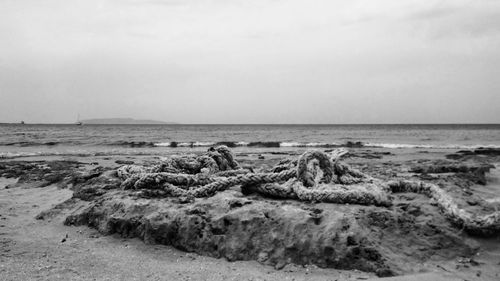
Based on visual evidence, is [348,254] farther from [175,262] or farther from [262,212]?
[175,262]

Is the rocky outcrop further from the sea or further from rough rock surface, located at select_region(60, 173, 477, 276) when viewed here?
the sea

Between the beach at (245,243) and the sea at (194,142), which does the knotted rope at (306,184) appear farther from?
the sea at (194,142)

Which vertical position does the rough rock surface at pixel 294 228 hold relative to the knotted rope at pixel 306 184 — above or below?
below

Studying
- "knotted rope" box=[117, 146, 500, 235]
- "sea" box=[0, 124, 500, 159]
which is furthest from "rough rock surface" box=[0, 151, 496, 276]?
"sea" box=[0, 124, 500, 159]

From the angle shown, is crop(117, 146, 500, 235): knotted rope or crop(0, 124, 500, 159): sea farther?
crop(0, 124, 500, 159): sea

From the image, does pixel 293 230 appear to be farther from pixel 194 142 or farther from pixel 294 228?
pixel 194 142

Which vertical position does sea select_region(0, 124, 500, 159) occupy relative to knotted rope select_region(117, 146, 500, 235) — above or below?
below

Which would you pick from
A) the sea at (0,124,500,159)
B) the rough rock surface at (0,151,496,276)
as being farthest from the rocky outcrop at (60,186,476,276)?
the sea at (0,124,500,159)

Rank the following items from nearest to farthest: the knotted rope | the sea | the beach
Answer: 1. the beach
2. the knotted rope
3. the sea

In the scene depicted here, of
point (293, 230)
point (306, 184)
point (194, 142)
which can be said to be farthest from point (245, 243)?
point (194, 142)

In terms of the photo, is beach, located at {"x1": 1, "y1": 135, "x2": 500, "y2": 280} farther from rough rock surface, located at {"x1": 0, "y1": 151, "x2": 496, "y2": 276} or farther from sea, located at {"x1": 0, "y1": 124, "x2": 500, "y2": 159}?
sea, located at {"x1": 0, "y1": 124, "x2": 500, "y2": 159}

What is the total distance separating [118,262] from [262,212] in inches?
50.0

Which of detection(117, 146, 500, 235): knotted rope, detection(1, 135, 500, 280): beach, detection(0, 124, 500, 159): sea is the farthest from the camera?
detection(0, 124, 500, 159): sea

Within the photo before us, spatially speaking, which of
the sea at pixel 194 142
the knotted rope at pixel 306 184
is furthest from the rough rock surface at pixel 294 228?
the sea at pixel 194 142
